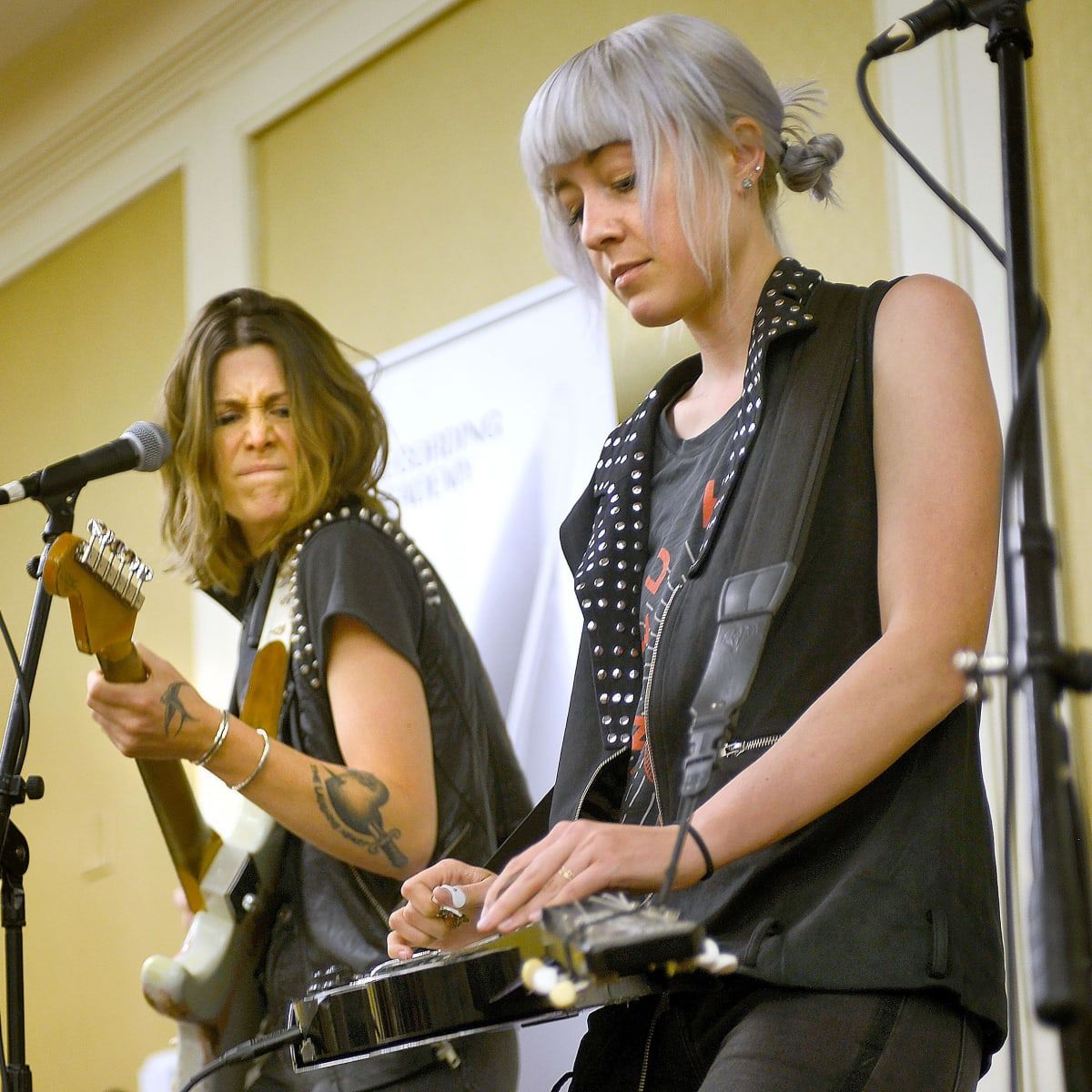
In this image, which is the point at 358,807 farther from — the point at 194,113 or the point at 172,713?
the point at 194,113

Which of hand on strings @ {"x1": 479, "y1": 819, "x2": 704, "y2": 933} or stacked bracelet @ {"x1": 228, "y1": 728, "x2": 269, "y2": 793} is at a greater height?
stacked bracelet @ {"x1": 228, "y1": 728, "x2": 269, "y2": 793}

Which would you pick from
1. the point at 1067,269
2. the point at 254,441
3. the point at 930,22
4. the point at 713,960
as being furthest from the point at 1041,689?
the point at 254,441

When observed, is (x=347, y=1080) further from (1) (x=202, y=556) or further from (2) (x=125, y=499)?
(2) (x=125, y=499)

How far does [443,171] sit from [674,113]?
2.19 m

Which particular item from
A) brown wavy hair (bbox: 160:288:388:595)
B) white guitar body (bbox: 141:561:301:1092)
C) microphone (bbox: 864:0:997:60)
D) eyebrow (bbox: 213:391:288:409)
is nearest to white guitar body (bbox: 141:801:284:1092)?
white guitar body (bbox: 141:561:301:1092)

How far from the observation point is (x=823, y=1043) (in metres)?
1.19

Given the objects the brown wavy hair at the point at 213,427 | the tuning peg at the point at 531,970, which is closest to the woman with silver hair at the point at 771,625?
the tuning peg at the point at 531,970

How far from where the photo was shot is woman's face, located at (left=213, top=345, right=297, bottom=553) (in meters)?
2.42

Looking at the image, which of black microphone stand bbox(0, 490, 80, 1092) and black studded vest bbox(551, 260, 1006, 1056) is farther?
black microphone stand bbox(0, 490, 80, 1092)

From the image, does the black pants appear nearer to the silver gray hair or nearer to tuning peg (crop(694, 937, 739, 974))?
tuning peg (crop(694, 937, 739, 974))

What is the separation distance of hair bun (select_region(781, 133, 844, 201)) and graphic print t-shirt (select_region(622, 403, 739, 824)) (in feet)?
0.96

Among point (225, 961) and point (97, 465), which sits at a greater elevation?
point (97, 465)

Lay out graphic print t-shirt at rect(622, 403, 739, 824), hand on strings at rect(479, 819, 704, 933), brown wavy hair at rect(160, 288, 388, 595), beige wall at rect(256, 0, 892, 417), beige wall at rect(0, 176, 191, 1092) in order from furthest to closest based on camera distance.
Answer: beige wall at rect(0, 176, 191, 1092), beige wall at rect(256, 0, 892, 417), brown wavy hair at rect(160, 288, 388, 595), graphic print t-shirt at rect(622, 403, 739, 824), hand on strings at rect(479, 819, 704, 933)

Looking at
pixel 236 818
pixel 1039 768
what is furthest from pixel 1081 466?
pixel 1039 768
